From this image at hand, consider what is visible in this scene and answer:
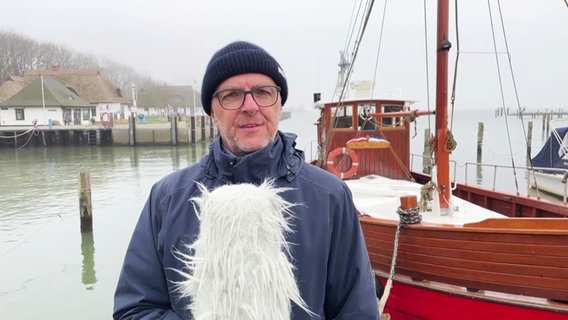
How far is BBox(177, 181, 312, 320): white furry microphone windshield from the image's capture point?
3.71 feet

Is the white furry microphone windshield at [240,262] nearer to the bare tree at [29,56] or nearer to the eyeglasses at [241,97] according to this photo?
the eyeglasses at [241,97]

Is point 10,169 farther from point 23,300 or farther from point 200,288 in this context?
point 200,288

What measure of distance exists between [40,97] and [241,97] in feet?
172

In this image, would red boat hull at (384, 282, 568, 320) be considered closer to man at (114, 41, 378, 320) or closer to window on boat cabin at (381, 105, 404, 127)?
man at (114, 41, 378, 320)

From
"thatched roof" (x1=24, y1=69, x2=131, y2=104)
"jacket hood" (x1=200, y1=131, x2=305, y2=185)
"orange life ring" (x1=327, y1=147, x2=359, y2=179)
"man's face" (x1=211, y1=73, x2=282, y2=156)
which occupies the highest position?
"thatched roof" (x1=24, y1=69, x2=131, y2=104)

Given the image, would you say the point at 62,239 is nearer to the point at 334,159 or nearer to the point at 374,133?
the point at 334,159

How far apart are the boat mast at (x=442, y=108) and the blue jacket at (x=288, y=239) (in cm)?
397

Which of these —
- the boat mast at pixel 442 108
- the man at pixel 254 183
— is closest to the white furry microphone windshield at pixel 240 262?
the man at pixel 254 183

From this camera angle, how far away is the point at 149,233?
1.55 m

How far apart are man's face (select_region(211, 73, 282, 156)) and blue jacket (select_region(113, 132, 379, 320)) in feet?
0.17

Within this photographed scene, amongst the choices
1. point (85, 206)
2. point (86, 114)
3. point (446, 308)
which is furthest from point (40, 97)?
point (446, 308)

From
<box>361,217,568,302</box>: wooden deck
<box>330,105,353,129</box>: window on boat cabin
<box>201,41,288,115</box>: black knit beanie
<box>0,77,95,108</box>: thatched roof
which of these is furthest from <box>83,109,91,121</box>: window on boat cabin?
<box>201,41,288,115</box>: black knit beanie

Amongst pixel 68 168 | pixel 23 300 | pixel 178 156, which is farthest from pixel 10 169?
pixel 23 300

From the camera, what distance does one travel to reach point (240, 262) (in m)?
1.15
